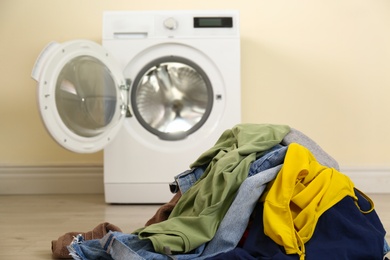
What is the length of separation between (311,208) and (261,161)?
23 cm

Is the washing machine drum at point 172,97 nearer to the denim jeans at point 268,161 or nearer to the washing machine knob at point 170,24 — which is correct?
the washing machine knob at point 170,24

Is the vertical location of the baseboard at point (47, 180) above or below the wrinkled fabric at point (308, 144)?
below

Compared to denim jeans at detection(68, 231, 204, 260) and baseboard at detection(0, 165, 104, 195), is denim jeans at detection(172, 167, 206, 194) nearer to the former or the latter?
denim jeans at detection(68, 231, 204, 260)

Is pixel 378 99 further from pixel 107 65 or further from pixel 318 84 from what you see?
pixel 107 65

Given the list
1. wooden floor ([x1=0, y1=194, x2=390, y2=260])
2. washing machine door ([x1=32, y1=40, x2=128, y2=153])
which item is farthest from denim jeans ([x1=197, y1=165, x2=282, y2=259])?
washing machine door ([x1=32, y1=40, x2=128, y2=153])

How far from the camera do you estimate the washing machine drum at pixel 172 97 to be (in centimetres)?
307

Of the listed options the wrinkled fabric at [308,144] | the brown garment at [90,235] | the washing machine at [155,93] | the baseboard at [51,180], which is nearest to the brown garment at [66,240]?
the brown garment at [90,235]

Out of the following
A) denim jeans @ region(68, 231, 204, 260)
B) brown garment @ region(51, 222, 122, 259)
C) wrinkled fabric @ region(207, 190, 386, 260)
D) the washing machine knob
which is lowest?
brown garment @ region(51, 222, 122, 259)

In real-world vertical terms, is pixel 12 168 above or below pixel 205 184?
below

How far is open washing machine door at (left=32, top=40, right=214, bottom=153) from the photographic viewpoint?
106 inches

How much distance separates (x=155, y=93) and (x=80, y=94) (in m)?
0.35

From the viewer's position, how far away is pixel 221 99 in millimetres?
3021

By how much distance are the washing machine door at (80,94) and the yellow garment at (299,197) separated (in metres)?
1.19

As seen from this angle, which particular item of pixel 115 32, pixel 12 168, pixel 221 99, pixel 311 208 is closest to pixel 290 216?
pixel 311 208
